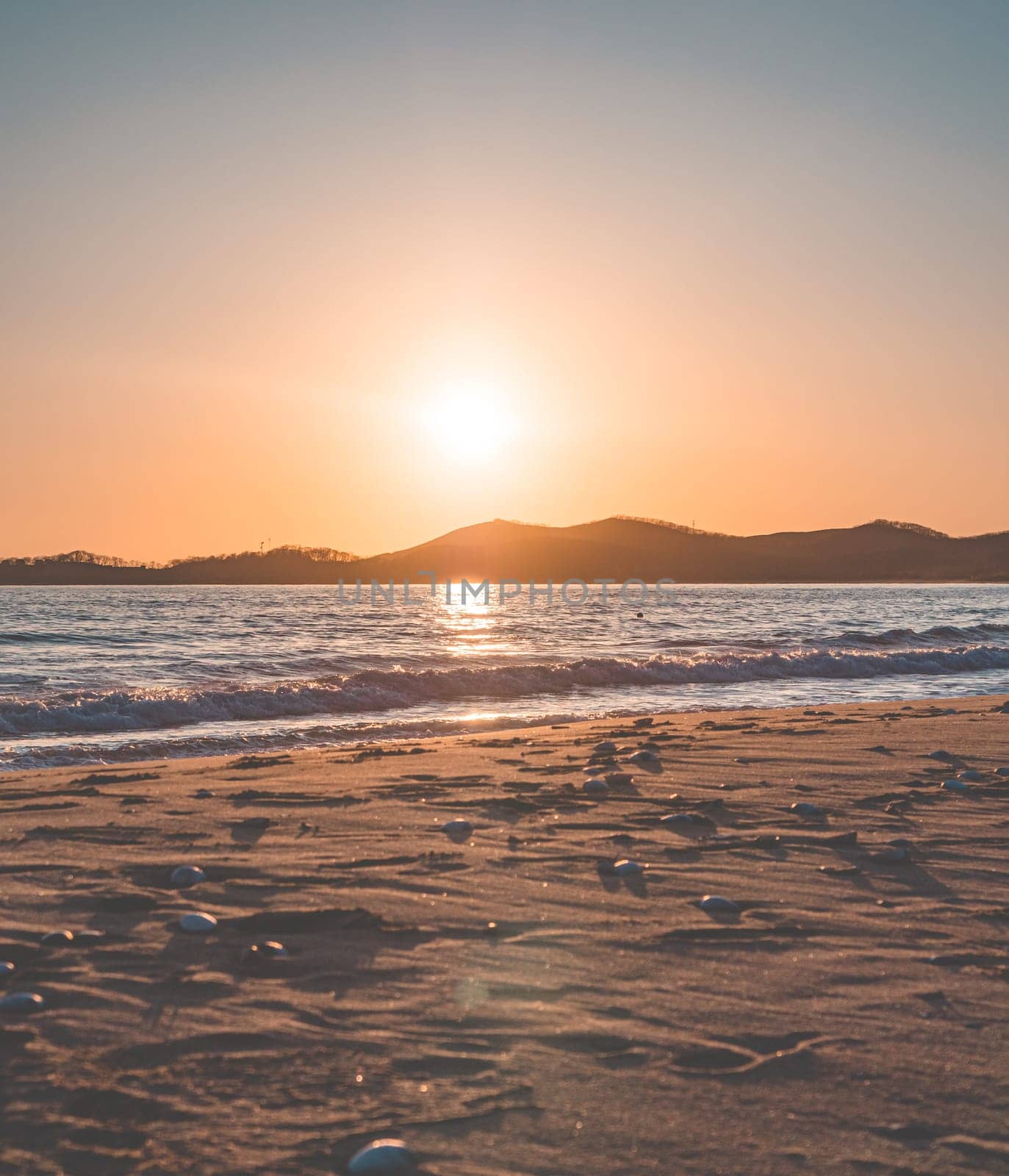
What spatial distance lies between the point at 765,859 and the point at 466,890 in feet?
5.56

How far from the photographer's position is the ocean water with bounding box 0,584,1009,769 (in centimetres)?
1313

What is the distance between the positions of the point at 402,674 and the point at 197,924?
Answer: 14.2 metres

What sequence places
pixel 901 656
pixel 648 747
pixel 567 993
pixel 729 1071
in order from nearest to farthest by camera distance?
pixel 729 1071
pixel 567 993
pixel 648 747
pixel 901 656

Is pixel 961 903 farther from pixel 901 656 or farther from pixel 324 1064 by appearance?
pixel 901 656

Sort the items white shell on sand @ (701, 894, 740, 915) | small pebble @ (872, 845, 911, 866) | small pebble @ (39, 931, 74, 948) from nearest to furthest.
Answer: small pebble @ (39, 931, 74, 948), white shell on sand @ (701, 894, 740, 915), small pebble @ (872, 845, 911, 866)

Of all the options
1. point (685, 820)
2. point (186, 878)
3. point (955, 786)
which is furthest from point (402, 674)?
point (186, 878)

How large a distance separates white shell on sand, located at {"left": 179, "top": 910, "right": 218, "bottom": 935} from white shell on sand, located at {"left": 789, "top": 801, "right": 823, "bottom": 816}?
383 cm

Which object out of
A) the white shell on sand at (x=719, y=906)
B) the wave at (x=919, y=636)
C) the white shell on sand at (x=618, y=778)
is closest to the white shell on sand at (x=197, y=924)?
the white shell on sand at (x=719, y=906)

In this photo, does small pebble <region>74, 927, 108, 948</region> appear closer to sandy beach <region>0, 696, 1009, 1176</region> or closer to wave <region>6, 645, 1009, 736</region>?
sandy beach <region>0, 696, 1009, 1176</region>

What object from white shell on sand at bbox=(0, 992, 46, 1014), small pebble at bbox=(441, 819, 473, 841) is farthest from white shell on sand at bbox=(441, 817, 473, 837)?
white shell on sand at bbox=(0, 992, 46, 1014)

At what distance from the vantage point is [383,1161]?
2.40 m

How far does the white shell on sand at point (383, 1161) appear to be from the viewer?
2.39m

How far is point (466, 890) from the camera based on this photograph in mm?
4680

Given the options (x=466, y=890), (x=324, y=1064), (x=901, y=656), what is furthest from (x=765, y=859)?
(x=901, y=656)
